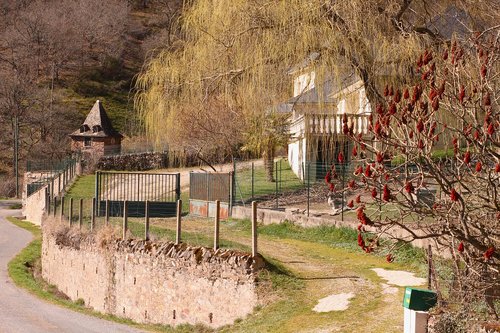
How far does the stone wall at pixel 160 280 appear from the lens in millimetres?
16266

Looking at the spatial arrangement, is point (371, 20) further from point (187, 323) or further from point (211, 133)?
point (211, 133)

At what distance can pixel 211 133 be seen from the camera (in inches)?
1526

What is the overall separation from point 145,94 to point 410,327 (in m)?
11.4

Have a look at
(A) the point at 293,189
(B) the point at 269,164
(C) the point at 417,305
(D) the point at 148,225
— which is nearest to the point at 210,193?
(A) the point at 293,189

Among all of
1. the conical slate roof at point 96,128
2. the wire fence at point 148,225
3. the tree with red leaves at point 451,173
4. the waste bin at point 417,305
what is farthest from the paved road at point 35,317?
the conical slate roof at point 96,128

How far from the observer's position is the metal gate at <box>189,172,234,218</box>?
91.6ft

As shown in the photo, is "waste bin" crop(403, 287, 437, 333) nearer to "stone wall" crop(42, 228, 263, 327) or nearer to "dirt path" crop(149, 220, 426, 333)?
"dirt path" crop(149, 220, 426, 333)

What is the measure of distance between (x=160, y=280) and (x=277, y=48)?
5.57 m

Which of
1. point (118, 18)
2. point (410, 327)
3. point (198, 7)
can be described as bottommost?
point (410, 327)

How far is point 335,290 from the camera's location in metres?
15.4

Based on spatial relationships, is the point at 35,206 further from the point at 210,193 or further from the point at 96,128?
the point at 96,128

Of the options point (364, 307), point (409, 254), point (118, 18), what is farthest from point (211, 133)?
point (118, 18)

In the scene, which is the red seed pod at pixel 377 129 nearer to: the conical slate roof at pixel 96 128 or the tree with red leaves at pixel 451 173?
the tree with red leaves at pixel 451 173

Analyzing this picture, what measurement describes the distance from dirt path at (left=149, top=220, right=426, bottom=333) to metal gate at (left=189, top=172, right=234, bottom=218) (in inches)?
275
